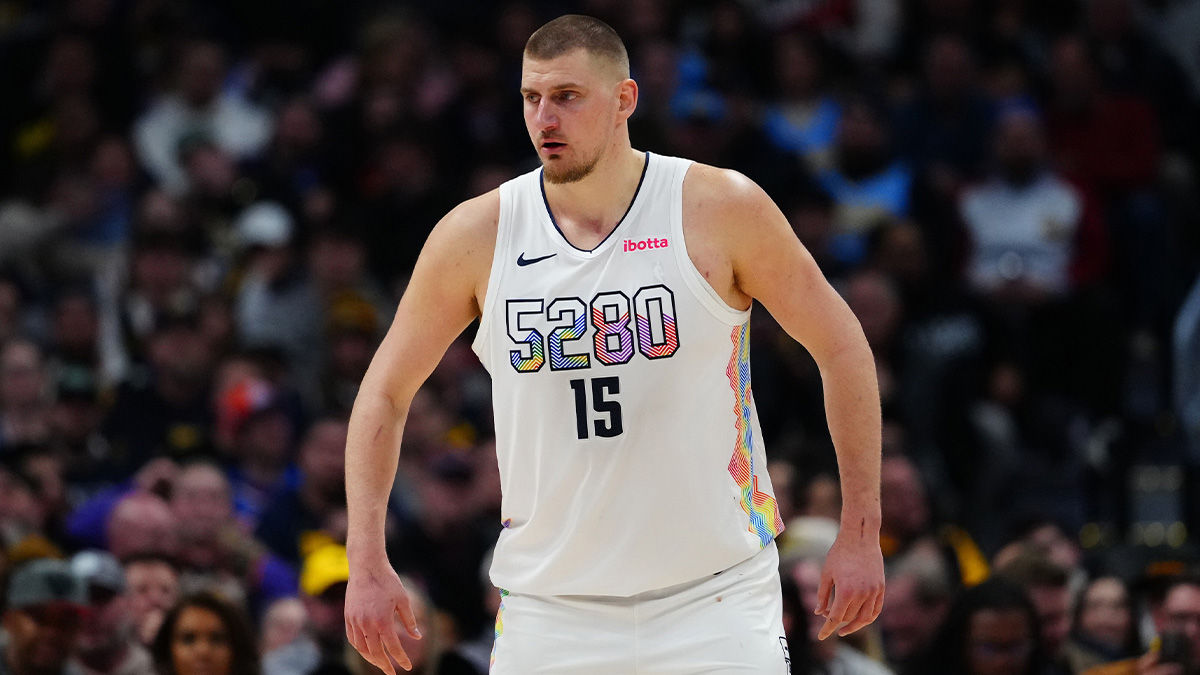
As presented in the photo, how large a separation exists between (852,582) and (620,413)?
0.80 m


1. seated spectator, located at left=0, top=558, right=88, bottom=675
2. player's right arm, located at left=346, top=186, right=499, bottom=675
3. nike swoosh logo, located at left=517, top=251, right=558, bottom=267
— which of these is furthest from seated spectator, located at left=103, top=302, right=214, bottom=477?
nike swoosh logo, located at left=517, top=251, right=558, bottom=267

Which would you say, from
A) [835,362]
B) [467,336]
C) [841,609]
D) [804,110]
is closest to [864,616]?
[841,609]

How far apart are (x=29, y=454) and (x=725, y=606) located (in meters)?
6.01

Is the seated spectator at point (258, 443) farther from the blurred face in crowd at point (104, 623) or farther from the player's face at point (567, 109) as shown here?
the player's face at point (567, 109)

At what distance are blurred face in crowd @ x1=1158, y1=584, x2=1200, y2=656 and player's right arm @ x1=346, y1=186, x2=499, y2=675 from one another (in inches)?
142

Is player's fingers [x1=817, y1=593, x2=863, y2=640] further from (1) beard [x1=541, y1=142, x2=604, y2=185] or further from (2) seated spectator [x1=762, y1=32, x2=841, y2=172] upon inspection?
(2) seated spectator [x1=762, y1=32, x2=841, y2=172]

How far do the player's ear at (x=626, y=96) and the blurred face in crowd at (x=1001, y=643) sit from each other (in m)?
3.07

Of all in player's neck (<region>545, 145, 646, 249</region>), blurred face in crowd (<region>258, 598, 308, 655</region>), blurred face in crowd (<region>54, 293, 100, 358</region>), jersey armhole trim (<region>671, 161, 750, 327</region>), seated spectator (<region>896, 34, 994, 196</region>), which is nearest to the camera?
jersey armhole trim (<region>671, 161, 750, 327</region>)

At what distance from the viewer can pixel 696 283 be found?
469 cm

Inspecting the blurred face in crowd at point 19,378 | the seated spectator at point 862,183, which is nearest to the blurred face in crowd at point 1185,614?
the seated spectator at point 862,183

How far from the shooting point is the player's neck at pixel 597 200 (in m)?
4.82

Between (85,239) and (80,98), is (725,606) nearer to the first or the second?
(85,239)

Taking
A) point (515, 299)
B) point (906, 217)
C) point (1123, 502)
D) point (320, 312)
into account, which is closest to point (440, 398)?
point (320, 312)

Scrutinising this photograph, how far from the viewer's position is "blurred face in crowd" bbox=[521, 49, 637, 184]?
15.5ft
